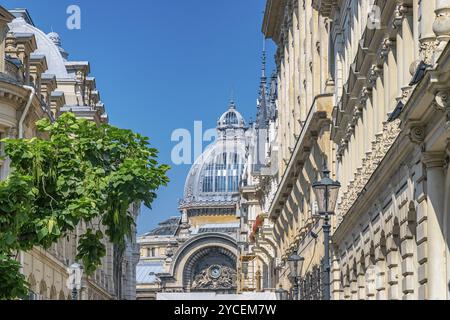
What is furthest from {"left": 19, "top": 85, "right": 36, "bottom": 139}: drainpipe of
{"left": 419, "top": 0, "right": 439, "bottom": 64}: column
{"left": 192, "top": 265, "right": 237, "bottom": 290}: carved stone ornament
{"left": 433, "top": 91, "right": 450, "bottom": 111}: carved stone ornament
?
{"left": 192, "top": 265, "right": 237, "bottom": 290}: carved stone ornament

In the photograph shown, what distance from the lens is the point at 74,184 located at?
93.0ft

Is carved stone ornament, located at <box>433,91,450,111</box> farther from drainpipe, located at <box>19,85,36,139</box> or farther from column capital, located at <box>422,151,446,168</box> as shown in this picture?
drainpipe, located at <box>19,85,36,139</box>

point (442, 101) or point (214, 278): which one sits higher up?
point (214, 278)

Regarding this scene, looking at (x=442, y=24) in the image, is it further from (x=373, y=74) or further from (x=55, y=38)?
(x=55, y=38)

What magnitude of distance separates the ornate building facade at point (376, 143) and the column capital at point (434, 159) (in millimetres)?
16

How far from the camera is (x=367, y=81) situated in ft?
102

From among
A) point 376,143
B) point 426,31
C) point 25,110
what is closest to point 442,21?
point 426,31

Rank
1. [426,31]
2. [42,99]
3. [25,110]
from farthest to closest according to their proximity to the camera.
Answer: [42,99], [25,110], [426,31]

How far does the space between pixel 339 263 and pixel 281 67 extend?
1417 inches

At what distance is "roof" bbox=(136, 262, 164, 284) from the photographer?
188 m

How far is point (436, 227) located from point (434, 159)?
1.09 meters
